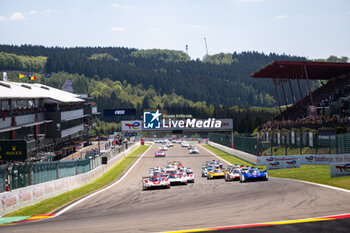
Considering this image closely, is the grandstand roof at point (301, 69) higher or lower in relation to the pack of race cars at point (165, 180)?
higher

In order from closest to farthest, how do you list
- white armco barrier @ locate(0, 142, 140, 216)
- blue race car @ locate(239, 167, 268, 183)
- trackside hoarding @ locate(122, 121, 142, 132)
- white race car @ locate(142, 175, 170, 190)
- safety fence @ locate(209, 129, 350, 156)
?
white armco barrier @ locate(0, 142, 140, 216)
white race car @ locate(142, 175, 170, 190)
blue race car @ locate(239, 167, 268, 183)
safety fence @ locate(209, 129, 350, 156)
trackside hoarding @ locate(122, 121, 142, 132)

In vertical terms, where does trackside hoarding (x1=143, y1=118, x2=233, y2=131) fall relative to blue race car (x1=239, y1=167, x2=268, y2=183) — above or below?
above

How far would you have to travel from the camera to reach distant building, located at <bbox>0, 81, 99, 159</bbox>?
56.4 metres

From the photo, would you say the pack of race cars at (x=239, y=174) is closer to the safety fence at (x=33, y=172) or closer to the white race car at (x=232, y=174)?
the white race car at (x=232, y=174)

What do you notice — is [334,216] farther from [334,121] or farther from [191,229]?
[334,121]

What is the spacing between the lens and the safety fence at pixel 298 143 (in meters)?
40.4

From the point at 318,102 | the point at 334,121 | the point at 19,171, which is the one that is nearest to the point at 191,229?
the point at 19,171

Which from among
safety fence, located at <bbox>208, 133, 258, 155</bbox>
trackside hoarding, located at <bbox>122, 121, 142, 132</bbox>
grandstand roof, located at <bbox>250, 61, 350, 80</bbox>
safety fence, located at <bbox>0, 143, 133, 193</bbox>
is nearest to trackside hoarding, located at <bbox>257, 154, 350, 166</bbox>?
safety fence, located at <bbox>208, 133, 258, 155</bbox>

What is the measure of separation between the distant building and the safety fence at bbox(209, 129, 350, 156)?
2799 centimetres

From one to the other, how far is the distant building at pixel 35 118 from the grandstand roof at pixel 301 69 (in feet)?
122

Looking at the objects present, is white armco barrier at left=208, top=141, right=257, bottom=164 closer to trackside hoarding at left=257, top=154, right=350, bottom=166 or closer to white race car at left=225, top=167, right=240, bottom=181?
trackside hoarding at left=257, top=154, right=350, bottom=166

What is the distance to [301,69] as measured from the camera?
75938mm

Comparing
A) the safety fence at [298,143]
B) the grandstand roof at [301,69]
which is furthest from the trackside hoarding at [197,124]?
the safety fence at [298,143]

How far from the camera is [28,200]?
2414cm
